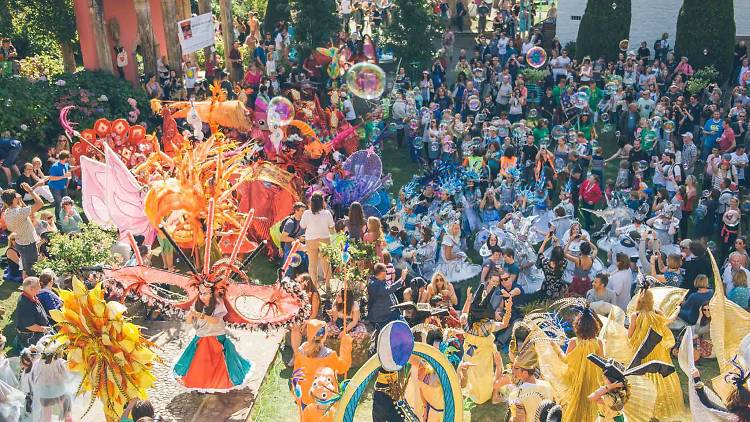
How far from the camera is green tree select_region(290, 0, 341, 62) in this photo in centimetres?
2150

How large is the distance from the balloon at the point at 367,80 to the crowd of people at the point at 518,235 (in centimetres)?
48

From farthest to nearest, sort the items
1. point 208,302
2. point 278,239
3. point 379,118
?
1. point 379,118
2. point 278,239
3. point 208,302

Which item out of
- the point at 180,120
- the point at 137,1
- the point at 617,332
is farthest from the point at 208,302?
the point at 137,1

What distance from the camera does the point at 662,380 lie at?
350 inches

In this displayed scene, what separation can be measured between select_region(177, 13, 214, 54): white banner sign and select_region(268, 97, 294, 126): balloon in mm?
7125

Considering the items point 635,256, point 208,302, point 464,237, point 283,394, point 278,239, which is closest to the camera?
point 208,302

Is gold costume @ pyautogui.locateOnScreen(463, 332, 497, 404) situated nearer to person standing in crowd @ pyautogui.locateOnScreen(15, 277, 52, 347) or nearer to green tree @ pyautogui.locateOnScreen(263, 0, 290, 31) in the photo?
person standing in crowd @ pyautogui.locateOnScreen(15, 277, 52, 347)

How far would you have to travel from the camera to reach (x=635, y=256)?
11555 mm

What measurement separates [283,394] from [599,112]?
1126cm

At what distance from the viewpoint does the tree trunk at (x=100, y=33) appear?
20469 millimetres

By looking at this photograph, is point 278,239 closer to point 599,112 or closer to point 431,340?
point 431,340

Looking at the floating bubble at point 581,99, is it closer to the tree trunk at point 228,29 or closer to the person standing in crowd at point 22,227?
the tree trunk at point 228,29

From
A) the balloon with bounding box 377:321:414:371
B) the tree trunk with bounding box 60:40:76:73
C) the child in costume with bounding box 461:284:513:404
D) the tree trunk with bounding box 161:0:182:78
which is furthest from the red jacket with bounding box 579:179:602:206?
the tree trunk with bounding box 60:40:76:73

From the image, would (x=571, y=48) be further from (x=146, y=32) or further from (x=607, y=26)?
(x=146, y=32)
